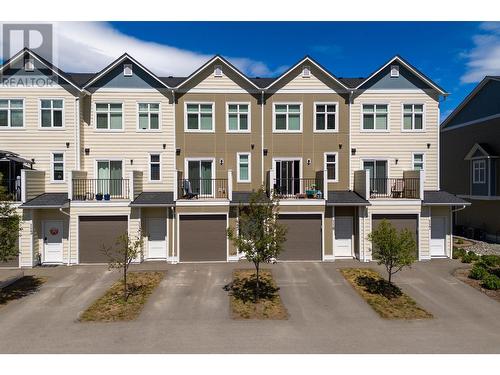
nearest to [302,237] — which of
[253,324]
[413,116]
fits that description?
[253,324]

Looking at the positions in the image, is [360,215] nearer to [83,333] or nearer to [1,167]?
[83,333]

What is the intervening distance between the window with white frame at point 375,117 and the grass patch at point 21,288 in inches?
735

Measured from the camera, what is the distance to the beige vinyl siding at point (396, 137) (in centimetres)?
1931

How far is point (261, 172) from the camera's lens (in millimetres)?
19172

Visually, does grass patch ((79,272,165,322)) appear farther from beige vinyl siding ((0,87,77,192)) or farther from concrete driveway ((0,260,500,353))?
beige vinyl siding ((0,87,77,192))

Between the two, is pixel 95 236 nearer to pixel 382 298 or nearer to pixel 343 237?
pixel 343 237

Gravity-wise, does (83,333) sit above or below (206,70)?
below

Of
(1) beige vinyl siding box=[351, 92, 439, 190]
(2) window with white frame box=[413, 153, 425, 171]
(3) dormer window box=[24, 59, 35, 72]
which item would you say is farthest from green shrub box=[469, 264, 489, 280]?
(3) dormer window box=[24, 59, 35, 72]

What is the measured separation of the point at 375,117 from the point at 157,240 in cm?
1452

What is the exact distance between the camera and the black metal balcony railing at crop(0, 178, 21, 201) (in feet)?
54.7

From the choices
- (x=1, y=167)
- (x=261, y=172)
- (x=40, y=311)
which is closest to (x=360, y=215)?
(x=261, y=172)

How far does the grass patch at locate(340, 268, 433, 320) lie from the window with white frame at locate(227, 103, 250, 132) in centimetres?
983

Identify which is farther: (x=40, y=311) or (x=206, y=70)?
(x=206, y=70)

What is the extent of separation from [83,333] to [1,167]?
1272 centimetres
